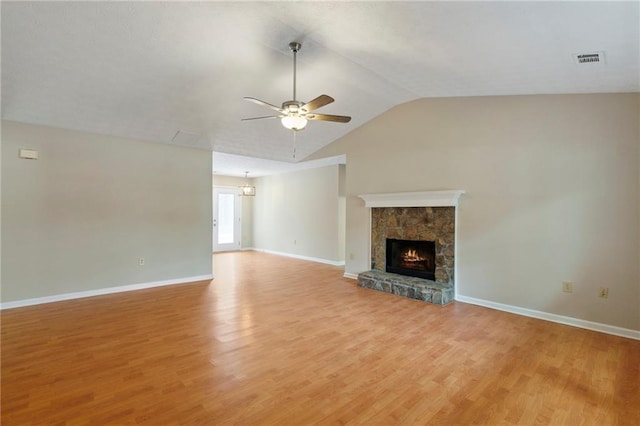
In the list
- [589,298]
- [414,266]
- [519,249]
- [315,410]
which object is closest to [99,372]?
[315,410]

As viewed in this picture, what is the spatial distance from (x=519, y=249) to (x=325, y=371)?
10.2 ft

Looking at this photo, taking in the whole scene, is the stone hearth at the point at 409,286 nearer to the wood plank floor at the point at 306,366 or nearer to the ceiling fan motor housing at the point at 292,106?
the wood plank floor at the point at 306,366

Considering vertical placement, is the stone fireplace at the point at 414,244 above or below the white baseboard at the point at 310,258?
above

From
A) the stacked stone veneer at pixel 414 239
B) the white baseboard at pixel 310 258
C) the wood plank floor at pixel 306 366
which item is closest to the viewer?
the wood plank floor at pixel 306 366

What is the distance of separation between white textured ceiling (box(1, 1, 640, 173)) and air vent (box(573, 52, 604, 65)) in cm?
→ 6

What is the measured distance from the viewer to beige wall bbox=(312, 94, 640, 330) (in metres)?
3.29

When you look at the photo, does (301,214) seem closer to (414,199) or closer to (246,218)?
(246,218)

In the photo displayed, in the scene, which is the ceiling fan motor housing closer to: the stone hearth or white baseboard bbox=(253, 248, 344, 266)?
the stone hearth

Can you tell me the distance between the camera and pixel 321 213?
25.6ft

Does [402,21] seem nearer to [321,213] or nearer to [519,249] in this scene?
[519,249]

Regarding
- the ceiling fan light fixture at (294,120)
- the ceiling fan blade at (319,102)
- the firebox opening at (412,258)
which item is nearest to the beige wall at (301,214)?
the firebox opening at (412,258)

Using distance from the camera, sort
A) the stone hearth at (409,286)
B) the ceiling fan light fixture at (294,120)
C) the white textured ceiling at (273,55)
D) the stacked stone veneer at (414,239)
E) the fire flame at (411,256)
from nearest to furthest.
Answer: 1. the white textured ceiling at (273,55)
2. the ceiling fan light fixture at (294,120)
3. the stone hearth at (409,286)
4. the stacked stone veneer at (414,239)
5. the fire flame at (411,256)

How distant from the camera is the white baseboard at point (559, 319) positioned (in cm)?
325

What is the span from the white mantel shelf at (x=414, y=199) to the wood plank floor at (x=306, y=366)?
1546 mm
